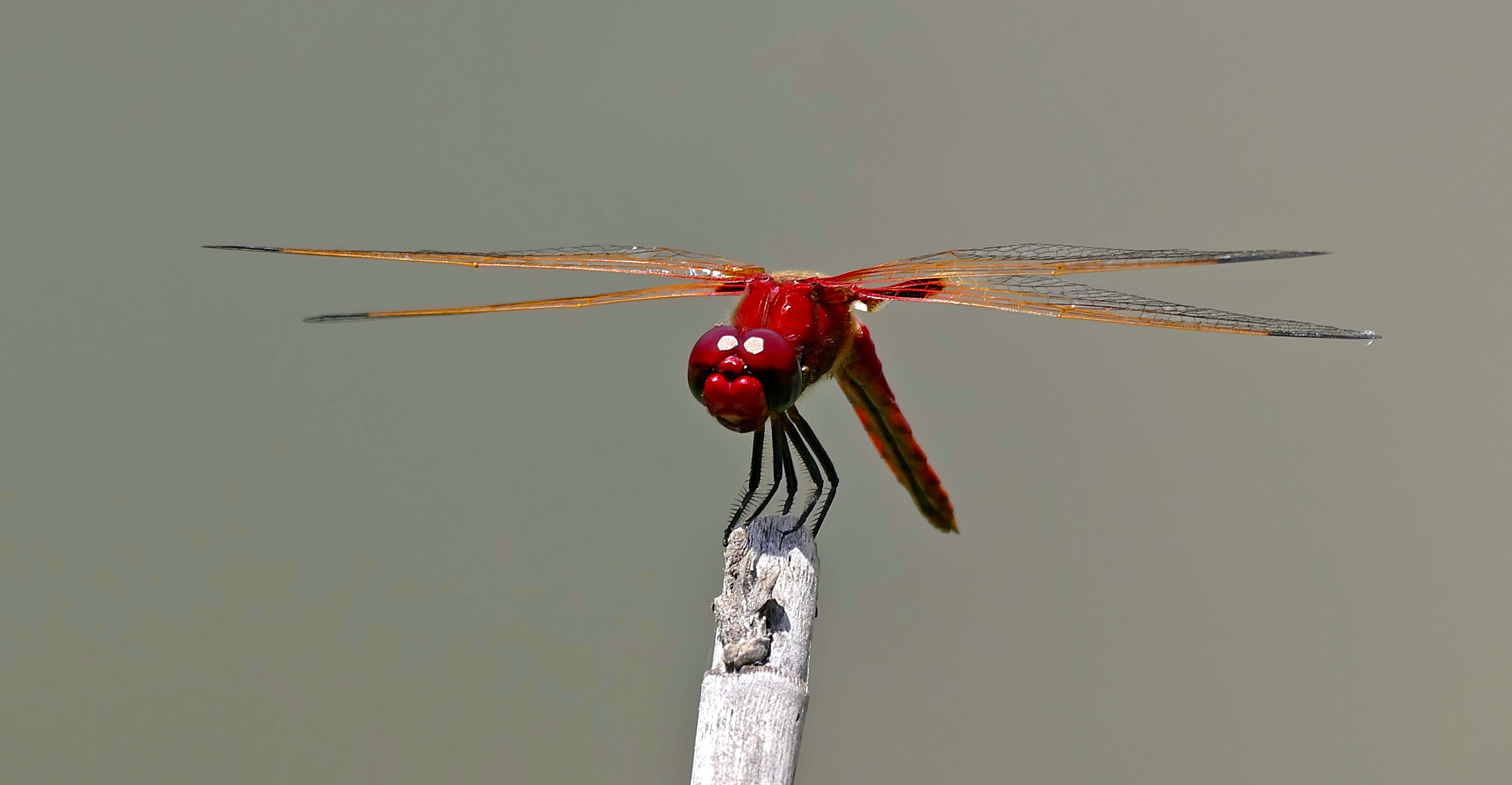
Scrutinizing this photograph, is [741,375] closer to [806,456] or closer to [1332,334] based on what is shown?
[806,456]

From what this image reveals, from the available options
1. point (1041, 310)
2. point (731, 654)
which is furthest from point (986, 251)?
point (731, 654)

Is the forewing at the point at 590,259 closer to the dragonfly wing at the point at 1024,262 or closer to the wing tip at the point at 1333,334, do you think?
the dragonfly wing at the point at 1024,262

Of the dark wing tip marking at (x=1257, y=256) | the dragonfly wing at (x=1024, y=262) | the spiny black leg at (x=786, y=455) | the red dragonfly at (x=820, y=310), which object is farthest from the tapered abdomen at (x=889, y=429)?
the dark wing tip marking at (x=1257, y=256)

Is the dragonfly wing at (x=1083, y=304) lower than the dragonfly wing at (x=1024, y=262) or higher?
lower

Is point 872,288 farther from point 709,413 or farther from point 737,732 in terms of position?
point 737,732

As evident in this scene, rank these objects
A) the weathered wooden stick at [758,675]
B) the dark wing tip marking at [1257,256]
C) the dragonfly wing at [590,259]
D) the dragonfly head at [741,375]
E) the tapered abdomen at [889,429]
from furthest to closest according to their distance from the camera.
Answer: the tapered abdomen at [889,429], the dragonfly wing at [590,259], the dark wing tip marking at [1257,256], the dragonfly head at [741,375], the weathered wooden stick at [758,675]

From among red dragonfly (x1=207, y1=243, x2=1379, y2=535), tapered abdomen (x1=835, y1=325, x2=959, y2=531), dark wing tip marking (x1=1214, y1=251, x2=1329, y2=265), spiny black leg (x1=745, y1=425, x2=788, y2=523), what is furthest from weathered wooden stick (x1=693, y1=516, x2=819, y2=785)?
dark wing tip marking (x1=1214, y1=251, x2=1329, y2=265)

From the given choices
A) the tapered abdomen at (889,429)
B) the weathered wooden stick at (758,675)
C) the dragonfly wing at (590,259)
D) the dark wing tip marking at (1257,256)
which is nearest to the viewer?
the weathered wooden stick at (758,675)

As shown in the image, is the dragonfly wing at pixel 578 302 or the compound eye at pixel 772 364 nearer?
the compound eye at pixel 772 364
